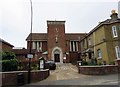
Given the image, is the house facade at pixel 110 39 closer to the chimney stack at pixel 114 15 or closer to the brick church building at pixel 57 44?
the chimney stack at pixel 114 15

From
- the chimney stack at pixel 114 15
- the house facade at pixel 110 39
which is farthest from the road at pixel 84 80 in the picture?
the chimney stack at pixel 114 15

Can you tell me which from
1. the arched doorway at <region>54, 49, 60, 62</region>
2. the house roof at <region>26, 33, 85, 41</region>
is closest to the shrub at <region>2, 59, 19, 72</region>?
the arched doorway at <region>54, 49, 60, 62</region>

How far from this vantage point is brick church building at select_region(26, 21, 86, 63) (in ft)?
145

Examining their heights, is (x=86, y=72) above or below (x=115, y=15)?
below

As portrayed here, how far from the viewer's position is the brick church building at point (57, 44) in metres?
44.3

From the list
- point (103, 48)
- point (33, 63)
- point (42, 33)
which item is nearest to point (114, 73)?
point (103, 48)

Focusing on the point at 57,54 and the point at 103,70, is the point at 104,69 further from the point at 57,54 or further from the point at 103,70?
the point at 57,54

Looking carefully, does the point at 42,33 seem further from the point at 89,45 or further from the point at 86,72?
the point at 86,72

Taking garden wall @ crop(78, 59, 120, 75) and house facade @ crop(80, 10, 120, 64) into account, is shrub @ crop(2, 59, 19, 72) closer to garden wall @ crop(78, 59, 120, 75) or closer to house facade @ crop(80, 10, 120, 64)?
garden wall @ crop(78, 59, 120, 75)

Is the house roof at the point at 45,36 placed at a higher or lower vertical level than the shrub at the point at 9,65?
higher

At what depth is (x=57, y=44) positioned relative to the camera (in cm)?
4450

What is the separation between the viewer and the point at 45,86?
14945 millimetres

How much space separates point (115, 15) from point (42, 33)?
90.7ft

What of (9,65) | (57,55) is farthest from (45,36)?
(9,65)
